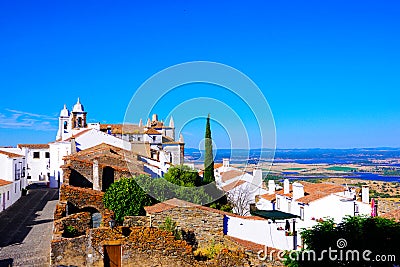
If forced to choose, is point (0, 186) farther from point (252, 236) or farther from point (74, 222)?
point (252, 236)

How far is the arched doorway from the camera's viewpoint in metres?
33.2

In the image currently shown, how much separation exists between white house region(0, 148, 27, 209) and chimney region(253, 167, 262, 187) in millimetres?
22363

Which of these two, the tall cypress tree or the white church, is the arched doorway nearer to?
the tall cypress tree

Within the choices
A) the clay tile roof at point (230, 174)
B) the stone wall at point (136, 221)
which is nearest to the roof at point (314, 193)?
the clay tile roof at point (230, 174)

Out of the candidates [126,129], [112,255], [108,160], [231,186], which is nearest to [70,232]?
[112,255]

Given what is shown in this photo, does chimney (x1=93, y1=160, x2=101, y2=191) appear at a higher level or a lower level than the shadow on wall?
higher

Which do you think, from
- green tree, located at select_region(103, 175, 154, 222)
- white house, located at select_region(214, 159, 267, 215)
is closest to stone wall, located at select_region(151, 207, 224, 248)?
green tree, located at select_region(103, 175, 154, 222)

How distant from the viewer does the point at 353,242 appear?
15664 millimetres

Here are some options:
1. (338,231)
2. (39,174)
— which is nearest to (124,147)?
(39,174)

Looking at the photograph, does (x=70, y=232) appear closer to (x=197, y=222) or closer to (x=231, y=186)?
(x=197, y=222)

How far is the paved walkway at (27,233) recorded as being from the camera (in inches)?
794

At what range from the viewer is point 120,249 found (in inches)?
754

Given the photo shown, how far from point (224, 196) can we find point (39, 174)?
3808cm

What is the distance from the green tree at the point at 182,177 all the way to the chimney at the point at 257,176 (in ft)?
31.5
